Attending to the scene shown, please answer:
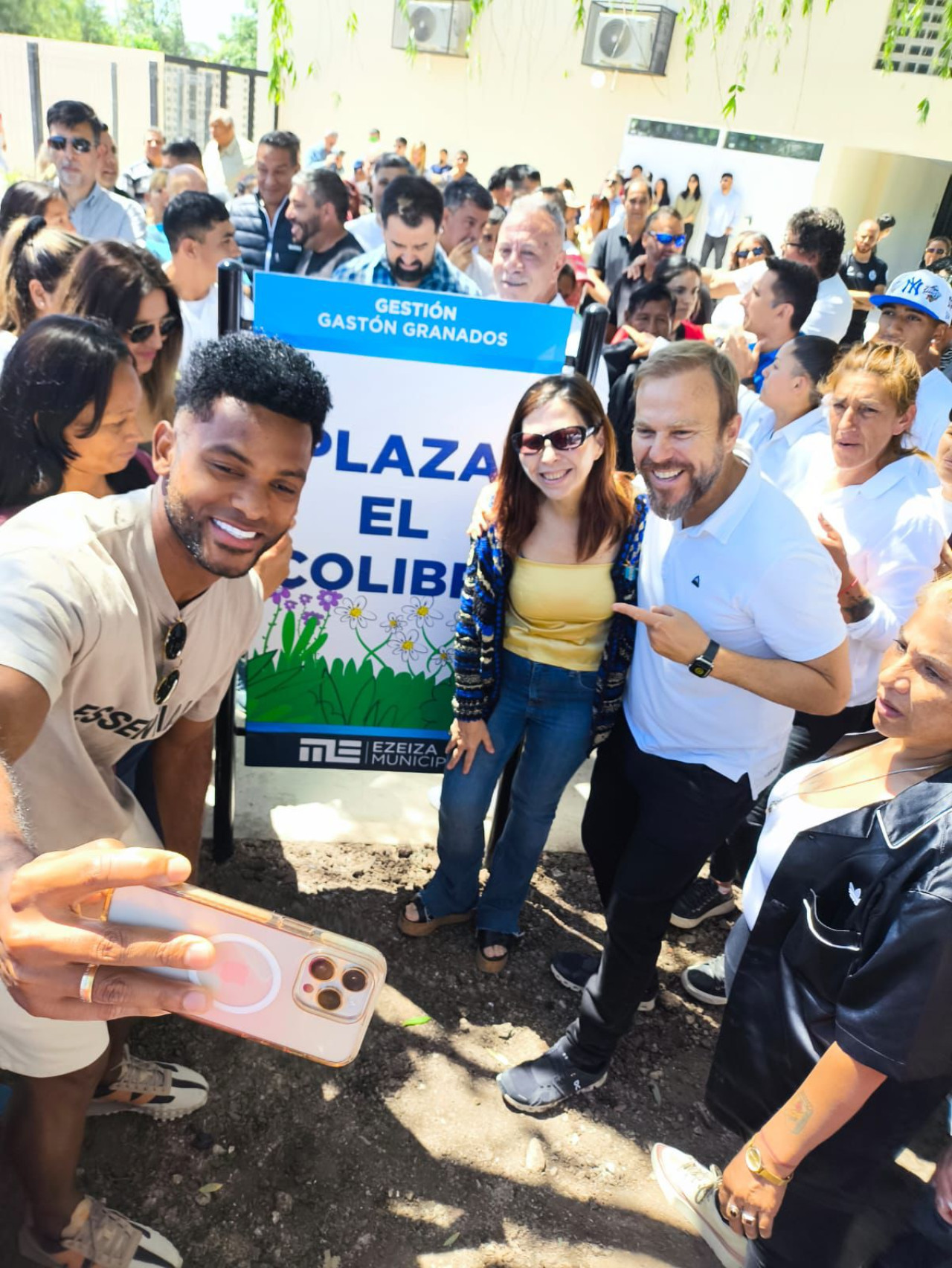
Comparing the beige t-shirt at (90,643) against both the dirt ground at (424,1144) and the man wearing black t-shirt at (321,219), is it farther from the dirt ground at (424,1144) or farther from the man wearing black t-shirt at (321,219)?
the man wearing black t-shirt at (321,219)

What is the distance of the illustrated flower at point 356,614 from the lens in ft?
9.14

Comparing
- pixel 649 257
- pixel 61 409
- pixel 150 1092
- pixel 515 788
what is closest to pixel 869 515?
pixel 515 788

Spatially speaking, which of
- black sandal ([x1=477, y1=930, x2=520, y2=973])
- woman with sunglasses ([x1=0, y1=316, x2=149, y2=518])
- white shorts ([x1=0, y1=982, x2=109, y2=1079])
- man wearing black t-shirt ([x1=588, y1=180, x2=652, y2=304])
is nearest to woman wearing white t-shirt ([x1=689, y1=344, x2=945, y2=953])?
black sandal ([x1=477, y1=930, x2=520, y2=973])

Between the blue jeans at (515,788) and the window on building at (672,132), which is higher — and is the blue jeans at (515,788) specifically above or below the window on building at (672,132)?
below

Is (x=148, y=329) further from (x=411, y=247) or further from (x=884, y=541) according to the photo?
(x=884, y=541)

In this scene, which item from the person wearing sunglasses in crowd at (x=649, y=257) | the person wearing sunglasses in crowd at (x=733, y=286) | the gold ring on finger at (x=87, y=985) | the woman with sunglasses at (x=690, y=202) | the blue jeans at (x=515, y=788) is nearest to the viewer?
the gold ring on finger at (x=87, y=985)

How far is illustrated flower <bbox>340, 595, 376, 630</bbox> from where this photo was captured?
2787 mm

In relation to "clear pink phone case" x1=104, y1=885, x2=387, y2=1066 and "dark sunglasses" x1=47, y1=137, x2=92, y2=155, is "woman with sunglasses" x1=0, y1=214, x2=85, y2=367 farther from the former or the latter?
"dark sunglasses" x1=47, y1=137, x2=92, y2=155

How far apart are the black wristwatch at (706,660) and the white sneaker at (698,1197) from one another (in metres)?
1.28

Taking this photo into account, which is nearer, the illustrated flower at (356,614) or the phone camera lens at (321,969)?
the phone camera lens at (321,969)

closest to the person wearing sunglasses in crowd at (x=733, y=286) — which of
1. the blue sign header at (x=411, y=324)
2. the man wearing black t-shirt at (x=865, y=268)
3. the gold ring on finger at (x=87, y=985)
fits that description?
the man wearing black t-shirt at (x=865, y=268)

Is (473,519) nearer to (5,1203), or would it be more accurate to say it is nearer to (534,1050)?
(534,1050)

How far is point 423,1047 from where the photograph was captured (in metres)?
2.55

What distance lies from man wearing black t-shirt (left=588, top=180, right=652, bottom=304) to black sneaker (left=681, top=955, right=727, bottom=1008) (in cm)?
612
